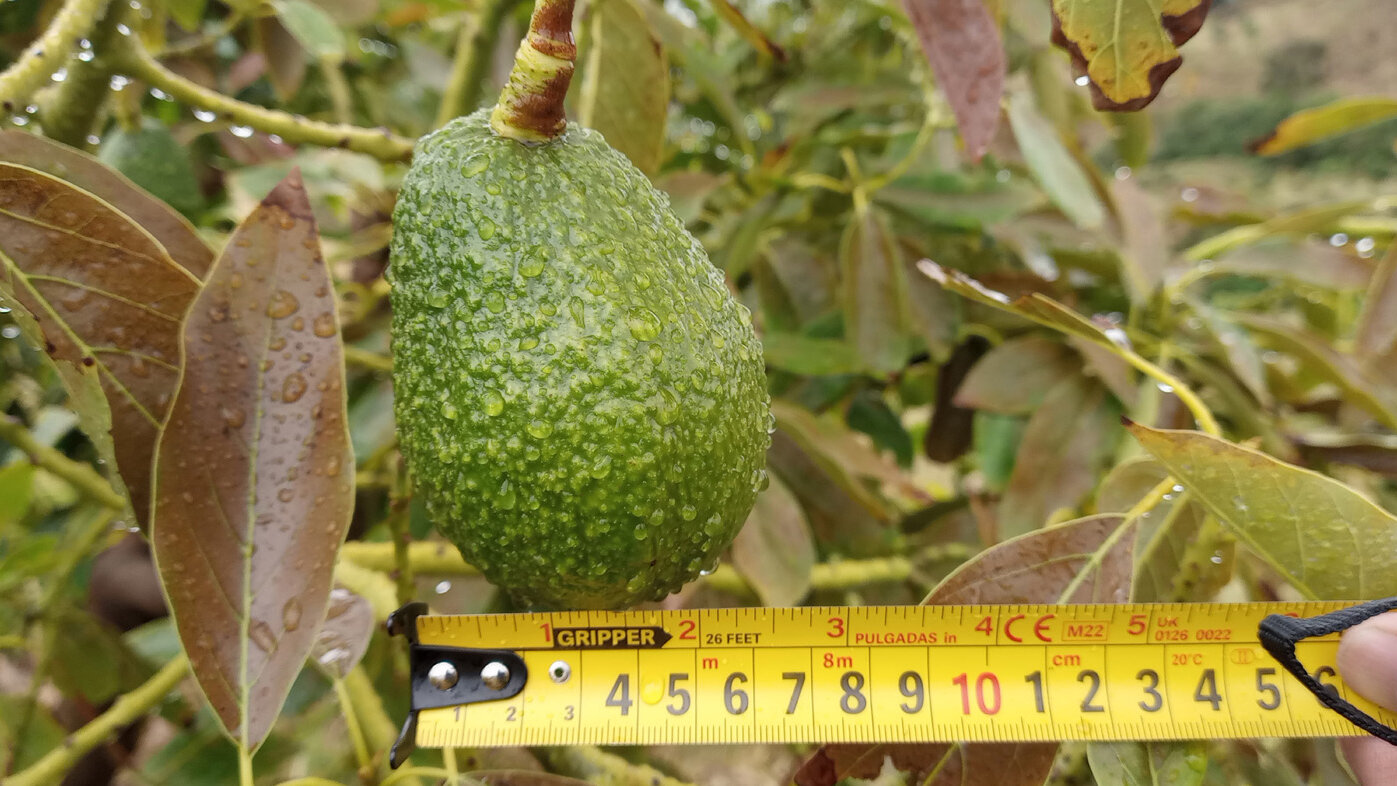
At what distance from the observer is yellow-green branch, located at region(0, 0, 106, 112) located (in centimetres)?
58

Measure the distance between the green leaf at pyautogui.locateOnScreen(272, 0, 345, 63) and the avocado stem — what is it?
1.65ft

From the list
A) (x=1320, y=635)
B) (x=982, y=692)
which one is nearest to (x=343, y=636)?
(x=982, y=692)

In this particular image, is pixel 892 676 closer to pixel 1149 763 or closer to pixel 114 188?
pixel 1149 763

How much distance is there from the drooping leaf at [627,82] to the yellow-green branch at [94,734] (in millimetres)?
627

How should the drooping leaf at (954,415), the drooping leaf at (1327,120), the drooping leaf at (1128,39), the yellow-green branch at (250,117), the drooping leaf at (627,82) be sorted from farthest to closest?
the drooping leaf at (954,415), the drooping leaf at (1327,120), the drooping leaf at (627,82), the yellow-green branch at (250,117), the drooping leaf at (1128,39)

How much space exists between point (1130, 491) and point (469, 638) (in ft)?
1.98

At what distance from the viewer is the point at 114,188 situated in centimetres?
62

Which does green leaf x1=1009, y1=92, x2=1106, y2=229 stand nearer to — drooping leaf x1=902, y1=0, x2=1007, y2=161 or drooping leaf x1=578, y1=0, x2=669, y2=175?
drooping leaf x1=902, y1=0, x2=1007, y2=161

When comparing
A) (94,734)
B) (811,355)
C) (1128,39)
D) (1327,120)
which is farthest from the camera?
(1327,120)

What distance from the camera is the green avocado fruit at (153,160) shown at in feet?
3.28

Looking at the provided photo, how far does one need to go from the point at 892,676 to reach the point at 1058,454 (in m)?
0.47

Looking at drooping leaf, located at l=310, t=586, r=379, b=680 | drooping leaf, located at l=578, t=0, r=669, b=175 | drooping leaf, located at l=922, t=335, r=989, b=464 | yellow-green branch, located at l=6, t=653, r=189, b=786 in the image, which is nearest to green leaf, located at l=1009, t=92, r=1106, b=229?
drooping leaf, located at l=922, t=335, r=989, b=464

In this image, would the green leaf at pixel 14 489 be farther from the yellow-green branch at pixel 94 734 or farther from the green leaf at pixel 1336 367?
the green leaf at pixel 1336 367

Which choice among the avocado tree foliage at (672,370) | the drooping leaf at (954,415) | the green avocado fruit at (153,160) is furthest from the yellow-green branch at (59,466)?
the drooping leaf at (954,415)
